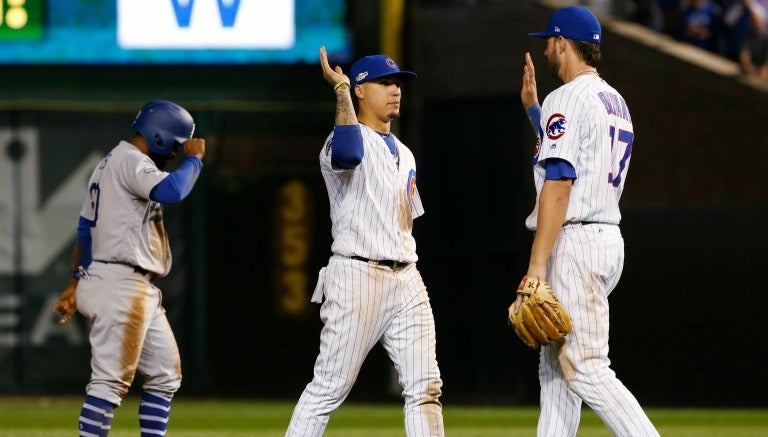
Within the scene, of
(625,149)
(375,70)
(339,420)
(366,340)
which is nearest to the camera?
(625,149)

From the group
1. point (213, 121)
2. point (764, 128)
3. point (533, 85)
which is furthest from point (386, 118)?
point (213, 121)

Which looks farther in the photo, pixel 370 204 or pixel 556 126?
pixel 370 204

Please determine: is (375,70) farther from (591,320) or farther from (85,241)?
(85,241)

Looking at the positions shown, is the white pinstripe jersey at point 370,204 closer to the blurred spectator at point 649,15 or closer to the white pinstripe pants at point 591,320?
the white pinstripe pants at point 591,320

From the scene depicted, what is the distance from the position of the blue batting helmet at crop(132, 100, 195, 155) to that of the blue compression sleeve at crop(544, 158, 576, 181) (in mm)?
2126

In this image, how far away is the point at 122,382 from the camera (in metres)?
7.27

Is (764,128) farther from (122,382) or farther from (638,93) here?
(122,382)

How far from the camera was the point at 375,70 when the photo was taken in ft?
22.3

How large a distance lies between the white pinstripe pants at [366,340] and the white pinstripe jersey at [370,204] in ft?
0.27

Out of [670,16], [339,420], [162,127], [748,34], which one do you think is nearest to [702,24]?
[670,16]

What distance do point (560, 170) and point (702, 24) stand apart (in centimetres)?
1047

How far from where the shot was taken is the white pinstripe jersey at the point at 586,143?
612cm

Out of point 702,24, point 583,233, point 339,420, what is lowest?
point 339,420

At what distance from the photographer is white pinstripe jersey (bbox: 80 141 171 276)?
7.30m
